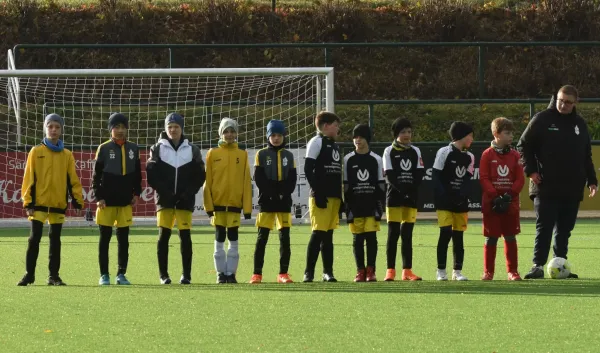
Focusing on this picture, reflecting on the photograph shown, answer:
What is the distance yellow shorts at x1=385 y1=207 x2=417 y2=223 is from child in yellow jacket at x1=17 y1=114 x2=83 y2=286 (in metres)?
2.90

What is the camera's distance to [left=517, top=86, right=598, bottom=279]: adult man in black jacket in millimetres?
11977

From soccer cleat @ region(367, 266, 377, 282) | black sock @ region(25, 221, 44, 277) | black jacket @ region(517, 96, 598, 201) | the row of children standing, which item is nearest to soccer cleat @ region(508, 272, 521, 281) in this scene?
the row of children standing

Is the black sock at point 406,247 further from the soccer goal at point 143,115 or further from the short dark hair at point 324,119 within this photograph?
the soccer goal at point 143,115

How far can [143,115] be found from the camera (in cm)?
2534

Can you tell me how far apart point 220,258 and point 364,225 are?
A: 4.48 feet

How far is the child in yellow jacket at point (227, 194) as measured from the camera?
39.2ft

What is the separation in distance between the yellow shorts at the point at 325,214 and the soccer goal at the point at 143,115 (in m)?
9.53

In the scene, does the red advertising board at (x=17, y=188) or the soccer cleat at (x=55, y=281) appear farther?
the red advertising board at (x=17, y=188)

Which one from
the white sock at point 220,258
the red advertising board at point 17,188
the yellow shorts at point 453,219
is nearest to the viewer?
the white sock at point 220,258

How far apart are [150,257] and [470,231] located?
661 cm

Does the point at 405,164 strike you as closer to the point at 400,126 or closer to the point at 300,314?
the point at 400,126

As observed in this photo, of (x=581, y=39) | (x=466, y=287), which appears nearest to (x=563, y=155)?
(x=466, y=287)

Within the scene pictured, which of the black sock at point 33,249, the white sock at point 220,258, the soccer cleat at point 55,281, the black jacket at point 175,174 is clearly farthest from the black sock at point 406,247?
the black sock at point 33,249

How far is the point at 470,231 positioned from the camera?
20.0 metres
